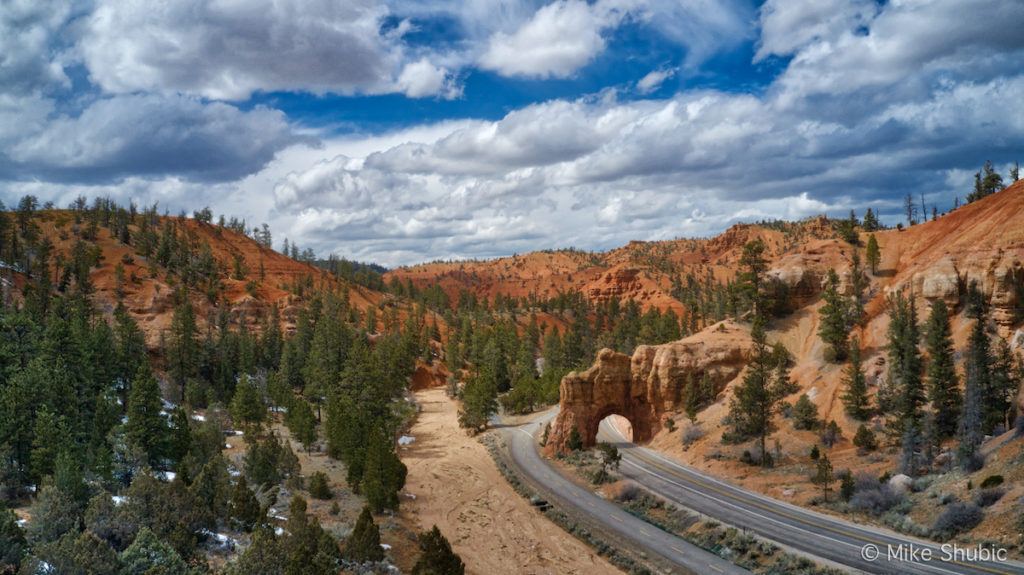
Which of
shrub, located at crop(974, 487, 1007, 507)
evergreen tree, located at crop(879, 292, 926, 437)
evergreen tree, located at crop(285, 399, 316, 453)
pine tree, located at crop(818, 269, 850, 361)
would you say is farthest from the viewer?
pine tree, located at crop(818, 269, 850, 361)

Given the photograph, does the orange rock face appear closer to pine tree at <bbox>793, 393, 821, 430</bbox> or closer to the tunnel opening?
the tunnel opening

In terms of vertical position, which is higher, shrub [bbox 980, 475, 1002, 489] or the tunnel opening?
shrub [bbox 980, 475, 1002, 489]

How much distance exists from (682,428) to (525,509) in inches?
910

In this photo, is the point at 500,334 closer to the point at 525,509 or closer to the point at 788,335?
the point at 788,335

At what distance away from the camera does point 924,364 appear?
53531 mm

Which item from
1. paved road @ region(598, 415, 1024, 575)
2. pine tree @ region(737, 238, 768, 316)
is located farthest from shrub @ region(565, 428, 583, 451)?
pine tree @ region(737, 238, 768, 316)

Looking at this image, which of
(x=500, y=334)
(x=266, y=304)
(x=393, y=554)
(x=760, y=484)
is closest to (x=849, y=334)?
(x=760, y=484)

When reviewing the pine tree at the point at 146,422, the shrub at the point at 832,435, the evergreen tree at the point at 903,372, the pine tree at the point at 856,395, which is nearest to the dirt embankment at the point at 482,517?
the pine tree at the point at 146,422

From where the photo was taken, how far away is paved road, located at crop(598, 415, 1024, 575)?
102 feet

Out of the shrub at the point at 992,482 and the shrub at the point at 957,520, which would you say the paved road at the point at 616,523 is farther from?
the shrub at the point at 992,482

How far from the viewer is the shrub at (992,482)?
35719mm

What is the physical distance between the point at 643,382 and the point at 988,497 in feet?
116

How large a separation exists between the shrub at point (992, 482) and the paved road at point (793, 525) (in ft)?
17.9

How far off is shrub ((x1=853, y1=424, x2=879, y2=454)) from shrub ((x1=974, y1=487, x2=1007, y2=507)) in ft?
47.4
